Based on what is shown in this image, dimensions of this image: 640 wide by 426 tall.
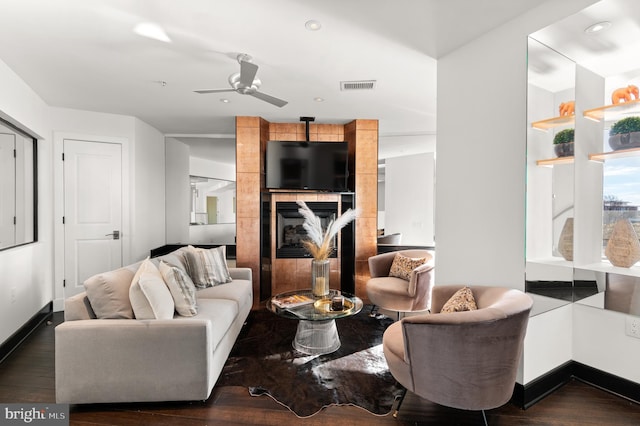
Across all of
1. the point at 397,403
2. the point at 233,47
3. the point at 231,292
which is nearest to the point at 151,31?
the point at 233,47

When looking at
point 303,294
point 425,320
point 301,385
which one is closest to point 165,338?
point 301,385

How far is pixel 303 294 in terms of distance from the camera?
3.10 metres

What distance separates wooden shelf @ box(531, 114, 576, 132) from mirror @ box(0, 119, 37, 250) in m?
4.58

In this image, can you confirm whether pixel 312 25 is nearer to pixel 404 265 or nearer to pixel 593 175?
pixel 593 175

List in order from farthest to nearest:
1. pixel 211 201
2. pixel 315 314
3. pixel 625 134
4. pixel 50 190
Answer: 1. pixel 211 201
2. pixel 50 190
3. pixel 315 314
4. pixel 625 134

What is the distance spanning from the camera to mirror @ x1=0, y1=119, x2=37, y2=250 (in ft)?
9.78

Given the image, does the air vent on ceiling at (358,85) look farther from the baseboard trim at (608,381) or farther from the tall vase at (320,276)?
the baseboard trim at (608,381)

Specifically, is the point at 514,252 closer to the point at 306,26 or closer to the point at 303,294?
the point at 303,294

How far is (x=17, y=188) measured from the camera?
326 cm

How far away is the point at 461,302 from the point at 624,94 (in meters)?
1.63

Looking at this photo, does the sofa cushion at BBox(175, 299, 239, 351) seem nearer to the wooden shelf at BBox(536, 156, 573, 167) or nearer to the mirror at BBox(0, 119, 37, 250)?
the mirror at BBox(0, 119, 37, 250)

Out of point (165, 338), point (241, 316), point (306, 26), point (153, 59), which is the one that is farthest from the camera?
point (241, 316)

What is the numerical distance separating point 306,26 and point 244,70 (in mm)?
578

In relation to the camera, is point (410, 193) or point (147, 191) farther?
point (410, 193)
